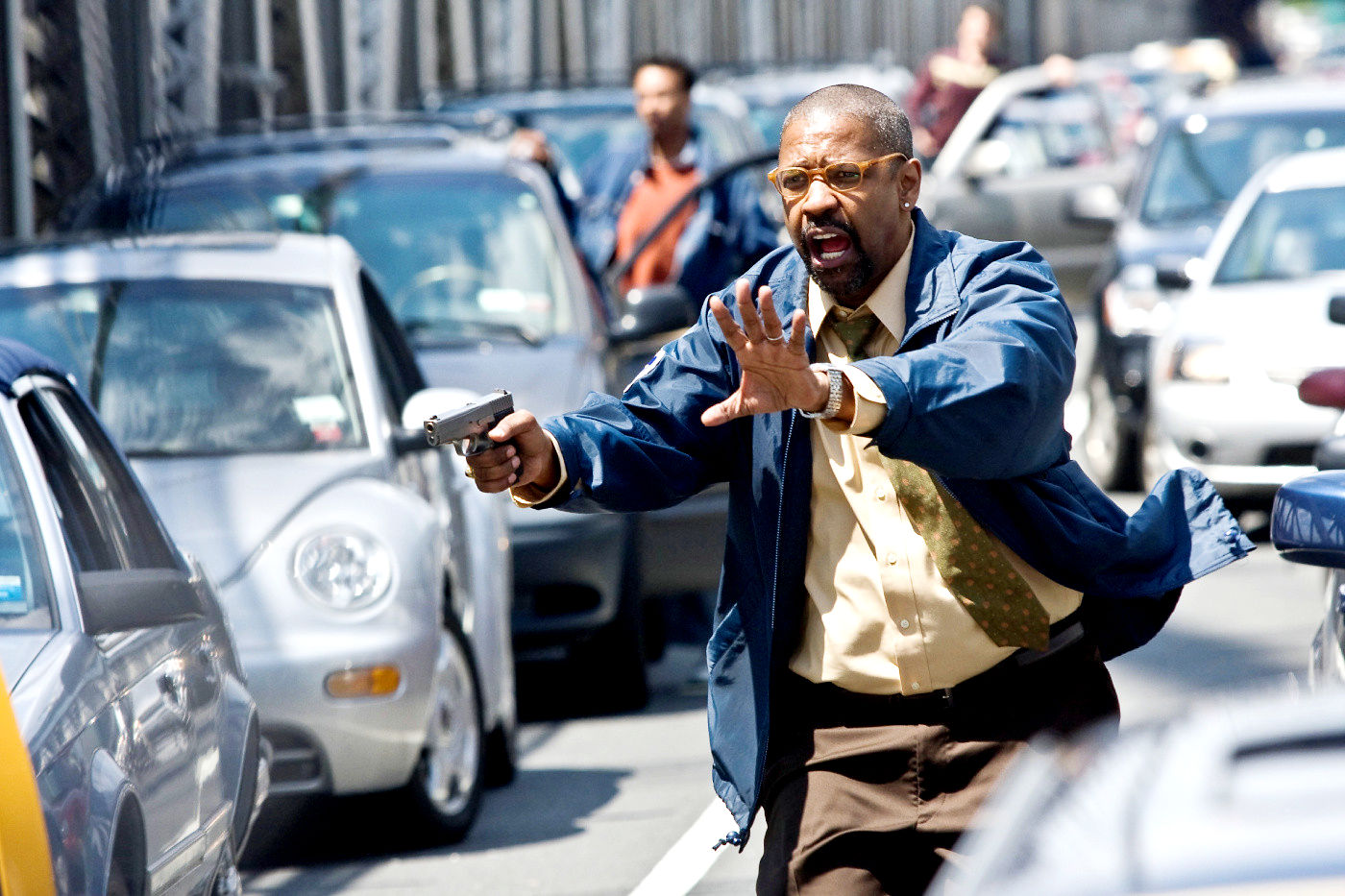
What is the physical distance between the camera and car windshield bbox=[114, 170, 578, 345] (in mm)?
8289

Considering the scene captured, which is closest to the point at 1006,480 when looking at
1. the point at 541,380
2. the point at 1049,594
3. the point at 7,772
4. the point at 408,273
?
the point at 1049,594

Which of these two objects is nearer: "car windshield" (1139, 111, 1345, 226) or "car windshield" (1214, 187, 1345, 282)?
"car windshield" (1214, 187, 1345, 282)

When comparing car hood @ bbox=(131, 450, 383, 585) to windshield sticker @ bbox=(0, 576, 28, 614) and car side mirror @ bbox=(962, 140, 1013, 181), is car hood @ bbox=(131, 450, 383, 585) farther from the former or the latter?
car side mirror @ bbox=(962, 140, 1013, 181)

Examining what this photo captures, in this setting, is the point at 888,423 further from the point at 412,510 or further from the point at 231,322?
the point at 231,322

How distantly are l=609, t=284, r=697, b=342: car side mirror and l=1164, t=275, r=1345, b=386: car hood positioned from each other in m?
2.98

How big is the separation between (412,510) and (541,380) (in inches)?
60.3

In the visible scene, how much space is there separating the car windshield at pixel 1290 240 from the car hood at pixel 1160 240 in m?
1.16

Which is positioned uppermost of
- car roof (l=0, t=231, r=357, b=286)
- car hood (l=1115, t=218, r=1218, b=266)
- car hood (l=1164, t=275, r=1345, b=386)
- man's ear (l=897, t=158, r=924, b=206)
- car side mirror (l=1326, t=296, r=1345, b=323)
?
man's ear (l=897, t=158, r=924, b=206)

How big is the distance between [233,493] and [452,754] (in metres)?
0.93

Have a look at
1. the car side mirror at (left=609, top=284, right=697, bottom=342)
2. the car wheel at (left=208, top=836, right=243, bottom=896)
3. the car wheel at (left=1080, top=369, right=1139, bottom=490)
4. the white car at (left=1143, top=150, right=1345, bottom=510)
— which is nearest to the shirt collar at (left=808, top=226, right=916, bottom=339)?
the car wheel at (left=208, top=836, right=243, bottom=896)

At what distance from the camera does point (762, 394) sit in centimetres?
319

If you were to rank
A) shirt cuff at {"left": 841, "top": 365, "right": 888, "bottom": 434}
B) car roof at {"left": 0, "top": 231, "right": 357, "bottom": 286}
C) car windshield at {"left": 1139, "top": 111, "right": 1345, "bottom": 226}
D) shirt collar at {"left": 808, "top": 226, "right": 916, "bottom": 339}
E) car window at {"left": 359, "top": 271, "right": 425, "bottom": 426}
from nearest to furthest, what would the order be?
shirt cuff at {"left": 841, "top": 365, "right": 888, "bottom": 434} → shirt collar at {"left": 808, "top": 226, "right": 916, "bottom": 339} → car roof at {"left": 0, "top": 231, "right": 357, "bottom": 286} → car window at {"left": 359, "top": 271, "right": 425, "bottom": 426} → car windshield at {"left": 1139, "top": 111, "right": 1345, "bottom": 226}

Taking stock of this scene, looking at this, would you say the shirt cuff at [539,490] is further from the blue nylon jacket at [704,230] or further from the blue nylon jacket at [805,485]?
the blue nylon jacket at [704,230]

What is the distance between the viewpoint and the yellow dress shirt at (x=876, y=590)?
3432mm
